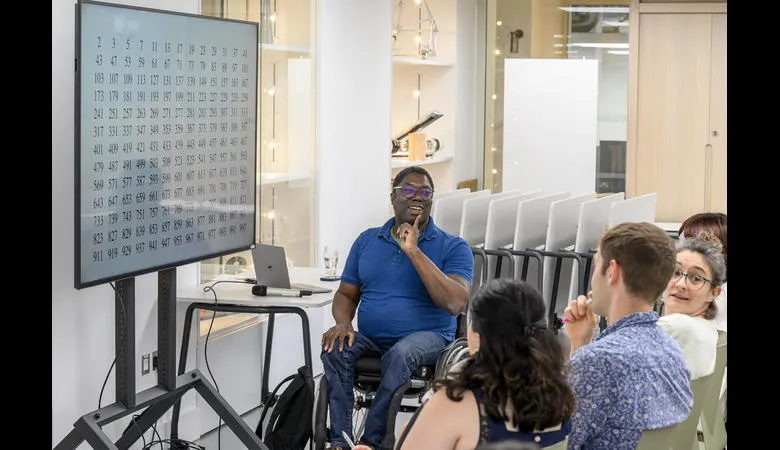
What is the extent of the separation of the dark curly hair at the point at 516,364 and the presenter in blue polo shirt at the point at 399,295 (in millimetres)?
1626

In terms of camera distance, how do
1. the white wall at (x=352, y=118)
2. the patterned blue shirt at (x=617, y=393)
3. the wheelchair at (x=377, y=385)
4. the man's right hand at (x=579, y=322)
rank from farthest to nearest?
the white wall at (x=352, y=118) → the wheelchair at (x=377, y=385) → the man's right hand at (x=579, y=322) → the patterned blue shirt at (x=617, y=393)

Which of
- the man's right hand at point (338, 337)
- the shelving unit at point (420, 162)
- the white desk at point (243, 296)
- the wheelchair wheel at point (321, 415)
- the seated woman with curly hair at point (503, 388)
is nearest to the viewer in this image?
the seated woman with curly hair at point (503, 388)

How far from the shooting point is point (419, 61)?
7.38 meters

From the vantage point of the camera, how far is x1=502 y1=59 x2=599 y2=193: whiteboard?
8734mm

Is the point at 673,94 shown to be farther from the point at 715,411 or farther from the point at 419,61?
the point at 715,411

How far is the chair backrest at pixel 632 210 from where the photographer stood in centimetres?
617

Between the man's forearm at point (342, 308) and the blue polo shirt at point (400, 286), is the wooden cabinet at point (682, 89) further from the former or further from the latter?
the man's forearm at point (342, 308)

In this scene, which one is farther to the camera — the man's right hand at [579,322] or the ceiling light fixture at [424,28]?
the ceiling light fixture at [424,28]

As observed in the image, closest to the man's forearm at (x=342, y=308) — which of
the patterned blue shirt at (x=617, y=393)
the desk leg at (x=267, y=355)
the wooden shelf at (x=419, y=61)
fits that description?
the desk leg at (x=267, y=355)

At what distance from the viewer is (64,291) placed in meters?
3.80

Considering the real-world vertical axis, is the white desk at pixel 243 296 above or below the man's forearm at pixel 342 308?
above
